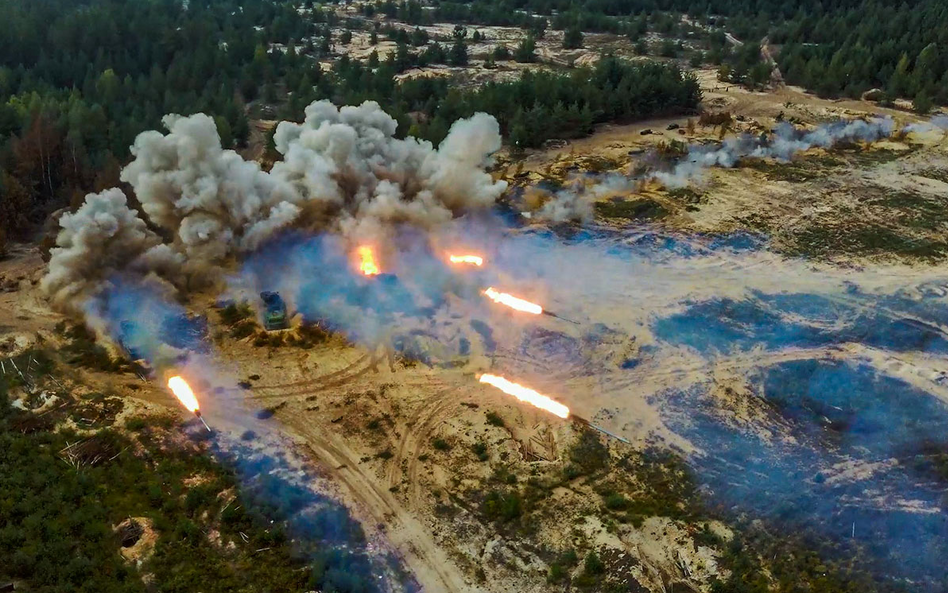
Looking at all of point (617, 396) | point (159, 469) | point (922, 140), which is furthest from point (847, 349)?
point (922, 140)

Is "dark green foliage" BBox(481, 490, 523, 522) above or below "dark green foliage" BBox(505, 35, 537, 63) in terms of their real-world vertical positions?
below

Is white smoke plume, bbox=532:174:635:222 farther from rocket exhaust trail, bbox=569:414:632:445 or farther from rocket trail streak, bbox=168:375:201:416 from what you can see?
rocket trail streak, bbox=168:375:201:416

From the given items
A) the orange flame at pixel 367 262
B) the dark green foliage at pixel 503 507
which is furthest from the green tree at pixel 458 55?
the dark green foliage at pixel 503 507

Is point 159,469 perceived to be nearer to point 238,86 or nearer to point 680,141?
point 680,141

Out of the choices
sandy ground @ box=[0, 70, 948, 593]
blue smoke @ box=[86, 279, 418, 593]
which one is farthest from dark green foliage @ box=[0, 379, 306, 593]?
sandy ground @ box=[0, 70, 948, 593]

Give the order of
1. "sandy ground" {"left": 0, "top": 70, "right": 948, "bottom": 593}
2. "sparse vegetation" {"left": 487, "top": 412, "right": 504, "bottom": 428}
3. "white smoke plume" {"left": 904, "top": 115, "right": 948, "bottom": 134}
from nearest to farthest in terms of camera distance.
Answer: "sandy ground" {"left": 0, "top": 70, "right": 948, "bottom": 593} < "sparse vegetation" {"left": 487, "top": 412, "right": 504, "bottom": 428} < "white smoke plume" {"left": 904, "top": 115, "right": 948, "bottom": 134}

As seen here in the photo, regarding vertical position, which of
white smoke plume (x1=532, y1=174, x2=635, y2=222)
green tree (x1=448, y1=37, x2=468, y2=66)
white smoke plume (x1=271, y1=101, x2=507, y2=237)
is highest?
white smoke plume (x1=271, y1=101, x2=507, y2=237)
